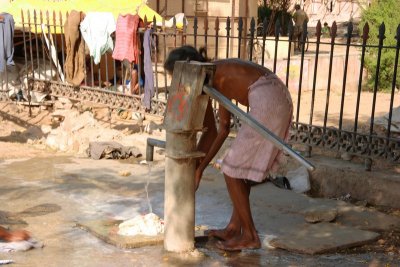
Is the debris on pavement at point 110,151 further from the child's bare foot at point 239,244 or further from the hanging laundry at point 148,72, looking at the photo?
the child's bare foot at point 239,244

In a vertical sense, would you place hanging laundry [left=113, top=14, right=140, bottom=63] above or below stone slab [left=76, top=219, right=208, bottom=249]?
above

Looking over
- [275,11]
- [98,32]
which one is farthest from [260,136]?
[275,11]

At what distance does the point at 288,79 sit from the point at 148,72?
6.85 ft

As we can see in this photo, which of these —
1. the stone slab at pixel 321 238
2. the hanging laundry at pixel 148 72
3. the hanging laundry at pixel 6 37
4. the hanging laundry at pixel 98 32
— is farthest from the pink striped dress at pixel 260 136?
the hanging laundry at pixel 6 37

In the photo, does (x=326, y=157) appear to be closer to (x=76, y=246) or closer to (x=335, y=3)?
(x=76, y=246)

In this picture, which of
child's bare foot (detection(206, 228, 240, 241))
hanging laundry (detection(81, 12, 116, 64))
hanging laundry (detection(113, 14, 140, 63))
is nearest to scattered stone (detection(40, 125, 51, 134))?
hanging laundry (detection(81, 12, 116, 64))

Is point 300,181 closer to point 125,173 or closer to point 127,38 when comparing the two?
point 125,173

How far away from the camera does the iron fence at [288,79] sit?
18.1 feet

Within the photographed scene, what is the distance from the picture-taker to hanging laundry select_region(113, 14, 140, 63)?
26.5 ft

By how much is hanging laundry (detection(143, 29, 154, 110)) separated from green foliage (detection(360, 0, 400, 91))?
28.6 ft

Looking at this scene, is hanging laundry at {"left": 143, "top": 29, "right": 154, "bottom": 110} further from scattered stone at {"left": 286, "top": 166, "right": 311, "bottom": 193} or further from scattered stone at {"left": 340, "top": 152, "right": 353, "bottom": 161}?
scattered stone at {"left": 340, "top": 152, "right": 353, "bottom": 161}

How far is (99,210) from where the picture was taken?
16.0ft

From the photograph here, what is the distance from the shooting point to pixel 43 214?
15.4 feet

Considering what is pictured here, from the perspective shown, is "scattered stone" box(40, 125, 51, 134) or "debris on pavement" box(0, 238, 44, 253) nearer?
"debris on pavement" box(0, 238, 44, 253)
